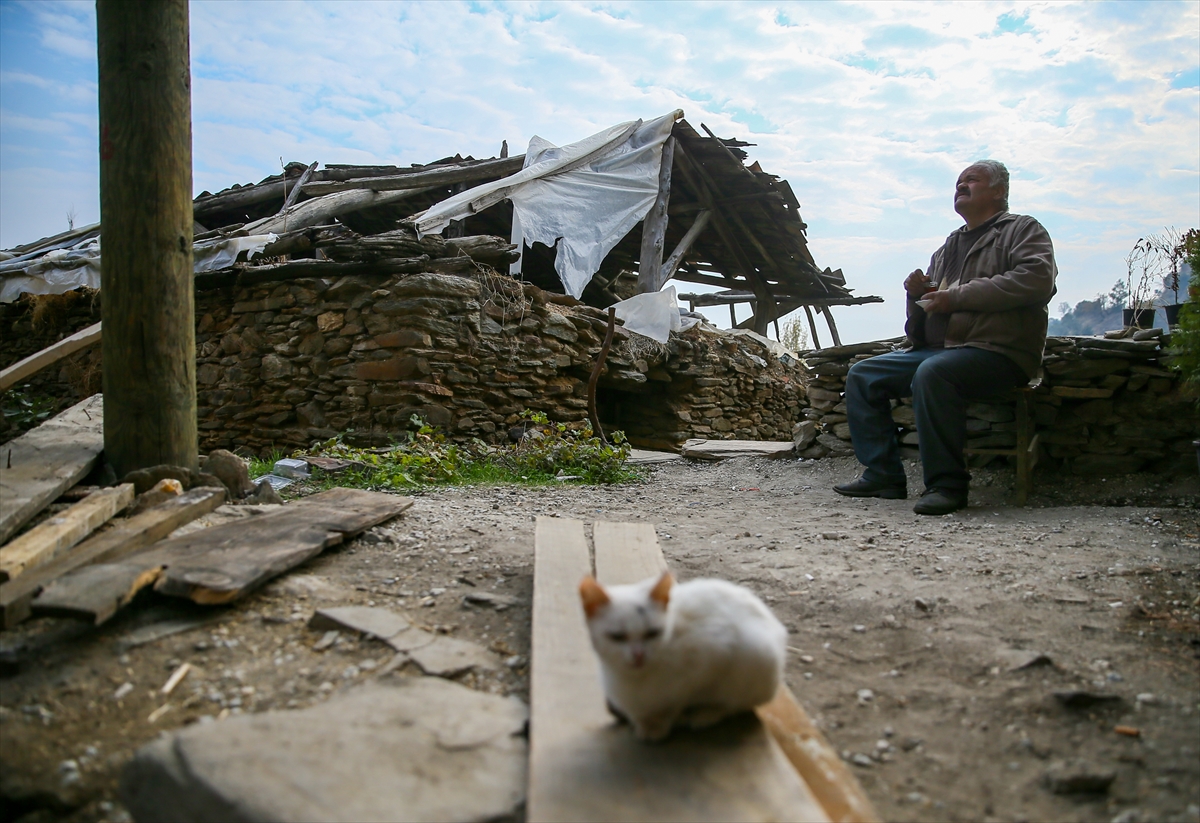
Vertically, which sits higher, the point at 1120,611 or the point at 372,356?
the point at 372,356

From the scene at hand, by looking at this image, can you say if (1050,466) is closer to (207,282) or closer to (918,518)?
(918,518)

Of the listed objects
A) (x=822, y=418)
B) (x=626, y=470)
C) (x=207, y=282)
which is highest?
(x=207, y=282)

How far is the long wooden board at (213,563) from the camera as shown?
6.30 ft

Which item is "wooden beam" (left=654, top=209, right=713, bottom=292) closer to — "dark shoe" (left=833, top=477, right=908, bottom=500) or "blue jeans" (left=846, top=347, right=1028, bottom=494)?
"dark shoe" (left=833, top=477, right=908, bottom=500)

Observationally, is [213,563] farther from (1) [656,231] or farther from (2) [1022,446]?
(1) [656,231]

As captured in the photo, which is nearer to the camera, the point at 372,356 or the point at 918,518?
the point at 918,518

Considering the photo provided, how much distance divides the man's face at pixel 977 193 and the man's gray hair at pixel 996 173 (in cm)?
2

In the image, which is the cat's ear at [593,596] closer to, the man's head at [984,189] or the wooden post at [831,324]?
the man's head at [984,189]

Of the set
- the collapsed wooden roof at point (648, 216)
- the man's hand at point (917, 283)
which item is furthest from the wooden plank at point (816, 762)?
the collapsed wooden roof at point (648, 216)

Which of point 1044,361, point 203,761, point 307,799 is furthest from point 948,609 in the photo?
point 1044,361

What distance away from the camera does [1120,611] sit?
2.43 metres

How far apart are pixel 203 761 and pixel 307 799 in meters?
0.23

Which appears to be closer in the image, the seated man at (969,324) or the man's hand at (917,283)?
the seated man at (969,324)

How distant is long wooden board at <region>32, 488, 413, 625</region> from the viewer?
1.92 metres
